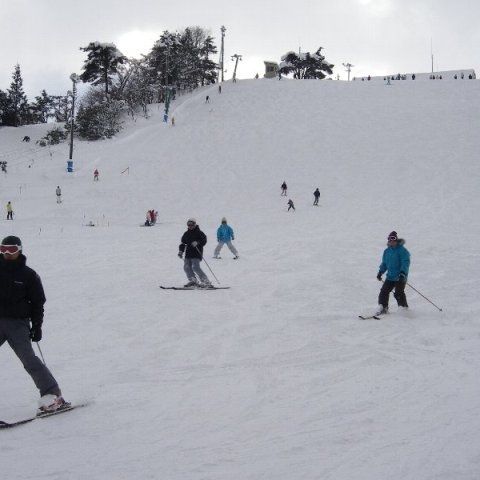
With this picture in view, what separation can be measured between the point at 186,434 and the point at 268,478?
975mm

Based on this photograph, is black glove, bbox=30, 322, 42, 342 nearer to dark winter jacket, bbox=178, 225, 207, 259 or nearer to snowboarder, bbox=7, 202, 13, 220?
dark winter jacket, bbox=178, 225, 207, 259

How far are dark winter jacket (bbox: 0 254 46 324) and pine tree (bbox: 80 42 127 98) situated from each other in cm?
5751

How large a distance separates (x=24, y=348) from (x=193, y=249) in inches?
248

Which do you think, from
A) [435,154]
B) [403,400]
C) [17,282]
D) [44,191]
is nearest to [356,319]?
[403,400]

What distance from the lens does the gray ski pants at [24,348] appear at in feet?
15.0

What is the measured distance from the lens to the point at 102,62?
59.0m

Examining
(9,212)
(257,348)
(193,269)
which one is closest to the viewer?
(257,348)

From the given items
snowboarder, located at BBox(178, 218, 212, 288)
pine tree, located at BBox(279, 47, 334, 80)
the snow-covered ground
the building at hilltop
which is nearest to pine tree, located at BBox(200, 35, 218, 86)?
the building at hilltop

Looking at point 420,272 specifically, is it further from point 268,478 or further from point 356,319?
point 268,478

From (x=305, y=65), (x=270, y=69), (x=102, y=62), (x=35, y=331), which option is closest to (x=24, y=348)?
(x=35, y=331)

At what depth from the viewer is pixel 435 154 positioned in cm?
3600

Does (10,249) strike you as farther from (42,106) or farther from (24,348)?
(42,106)

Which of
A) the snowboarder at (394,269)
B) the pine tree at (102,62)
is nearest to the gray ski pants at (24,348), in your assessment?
the snowboarder at (394,269)

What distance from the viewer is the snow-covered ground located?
12.6ft
